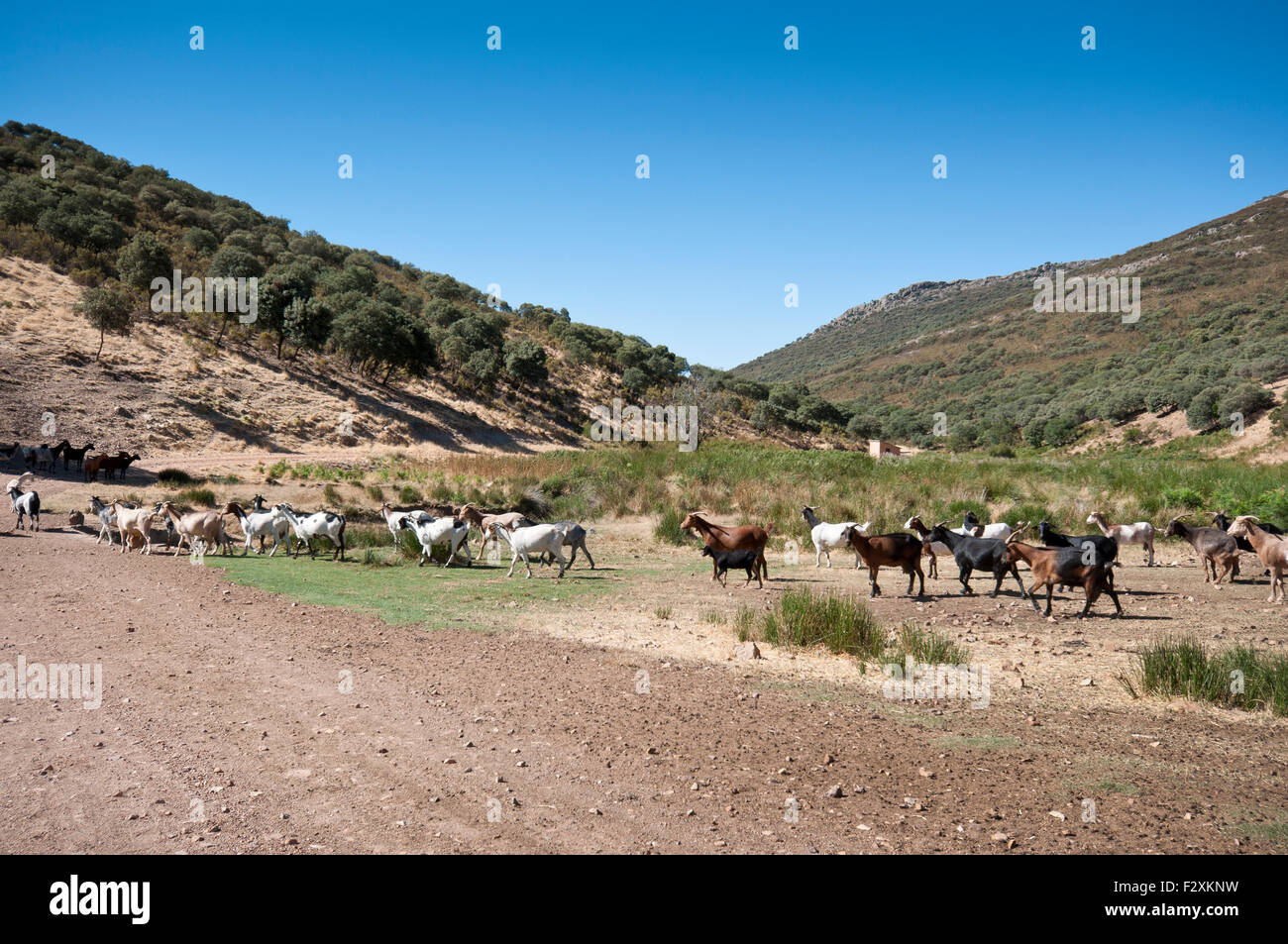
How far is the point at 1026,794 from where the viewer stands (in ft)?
17.6

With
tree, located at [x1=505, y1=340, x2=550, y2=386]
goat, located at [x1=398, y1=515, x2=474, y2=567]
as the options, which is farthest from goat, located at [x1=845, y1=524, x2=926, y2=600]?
tree, located at [x1=505, y1=340, x2=550, y2=386]

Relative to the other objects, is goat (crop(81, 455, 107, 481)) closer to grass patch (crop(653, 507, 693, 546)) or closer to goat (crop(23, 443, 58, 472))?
goat (crop(23, 443, 58, 472))

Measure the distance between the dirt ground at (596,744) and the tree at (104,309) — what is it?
110 feet

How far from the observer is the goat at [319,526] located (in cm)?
1709

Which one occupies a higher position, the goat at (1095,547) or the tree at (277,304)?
the tree at (277,304)

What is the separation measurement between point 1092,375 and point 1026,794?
266ft

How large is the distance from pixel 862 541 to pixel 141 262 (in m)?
50.4

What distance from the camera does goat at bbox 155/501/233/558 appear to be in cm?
1689

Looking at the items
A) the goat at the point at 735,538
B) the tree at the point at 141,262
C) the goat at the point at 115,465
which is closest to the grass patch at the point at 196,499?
the goat at the point at 115,465

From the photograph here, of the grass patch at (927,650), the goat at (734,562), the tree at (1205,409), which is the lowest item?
the grass patch at (927,650)

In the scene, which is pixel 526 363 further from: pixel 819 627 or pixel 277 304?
pixel 819 627

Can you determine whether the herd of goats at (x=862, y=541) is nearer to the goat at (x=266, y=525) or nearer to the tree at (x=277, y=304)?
the goat at (x=266, y=525)

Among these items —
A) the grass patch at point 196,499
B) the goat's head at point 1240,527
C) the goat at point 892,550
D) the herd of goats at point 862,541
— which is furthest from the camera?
the grass patch at point 196,499

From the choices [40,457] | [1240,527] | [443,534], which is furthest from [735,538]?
[40,457]
